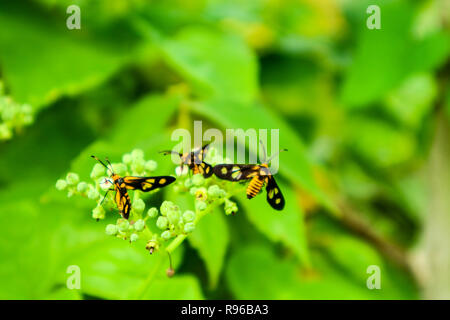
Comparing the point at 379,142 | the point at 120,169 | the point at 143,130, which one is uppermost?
the point at 379,142

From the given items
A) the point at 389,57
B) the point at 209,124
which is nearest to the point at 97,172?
the point at 209,124

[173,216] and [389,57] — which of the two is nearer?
[173,216]

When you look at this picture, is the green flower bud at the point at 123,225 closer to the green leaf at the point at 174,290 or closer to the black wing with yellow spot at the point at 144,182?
the black wing with yellow spot at the point at 144,182

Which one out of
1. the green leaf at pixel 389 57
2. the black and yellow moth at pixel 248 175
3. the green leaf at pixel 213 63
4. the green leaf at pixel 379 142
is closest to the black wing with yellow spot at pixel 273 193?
the black and yellow moth at pixel 248 175

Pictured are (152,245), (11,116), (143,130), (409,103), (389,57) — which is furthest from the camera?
(409,103)

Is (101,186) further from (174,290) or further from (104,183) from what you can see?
(174,290)

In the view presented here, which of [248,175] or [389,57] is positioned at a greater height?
[389,57]
